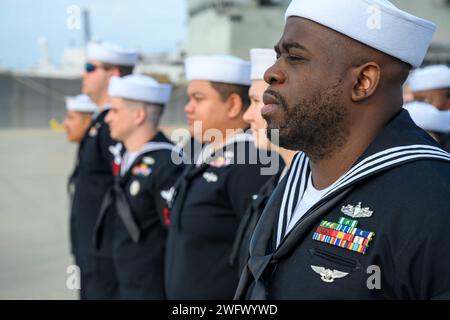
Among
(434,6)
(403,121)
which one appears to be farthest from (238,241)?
(434,6)

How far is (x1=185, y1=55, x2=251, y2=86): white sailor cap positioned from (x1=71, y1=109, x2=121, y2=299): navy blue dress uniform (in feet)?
3.81

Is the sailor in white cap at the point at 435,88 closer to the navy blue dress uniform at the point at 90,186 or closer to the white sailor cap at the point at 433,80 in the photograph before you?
the white sailor cap at the point at 433,80

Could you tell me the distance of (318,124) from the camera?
1.73 metres

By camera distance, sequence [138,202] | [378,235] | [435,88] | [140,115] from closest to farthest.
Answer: [378,235], [138,202], [140,115], [435,88]

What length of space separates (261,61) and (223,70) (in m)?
0.62

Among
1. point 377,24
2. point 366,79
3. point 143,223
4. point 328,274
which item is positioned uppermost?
point 377,24

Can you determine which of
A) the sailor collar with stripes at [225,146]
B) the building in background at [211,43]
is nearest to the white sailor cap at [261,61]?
the sailor collar with stripes at [225,146]

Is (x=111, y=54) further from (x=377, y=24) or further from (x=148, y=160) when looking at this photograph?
(x=377, y=24)

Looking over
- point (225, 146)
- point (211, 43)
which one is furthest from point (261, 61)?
point (211, 43)

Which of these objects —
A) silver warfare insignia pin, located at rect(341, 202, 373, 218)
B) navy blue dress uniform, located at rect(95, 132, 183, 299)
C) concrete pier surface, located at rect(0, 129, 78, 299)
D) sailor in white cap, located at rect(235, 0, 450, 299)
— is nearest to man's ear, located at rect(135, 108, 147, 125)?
navy blue dress uniform, located at rect(95, 132, 183, 299)

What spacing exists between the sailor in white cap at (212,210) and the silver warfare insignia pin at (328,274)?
1.36 meters

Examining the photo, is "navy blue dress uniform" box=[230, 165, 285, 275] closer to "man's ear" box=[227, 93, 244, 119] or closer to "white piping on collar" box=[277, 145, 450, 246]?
"man's ear" box=[227, 93, 244, 119]

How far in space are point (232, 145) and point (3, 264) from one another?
12.4 ft

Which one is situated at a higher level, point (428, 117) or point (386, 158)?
point (386, 158)
